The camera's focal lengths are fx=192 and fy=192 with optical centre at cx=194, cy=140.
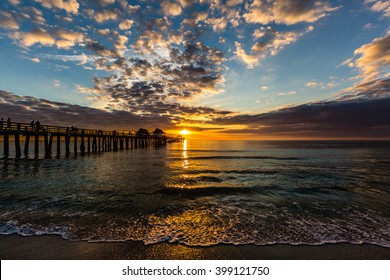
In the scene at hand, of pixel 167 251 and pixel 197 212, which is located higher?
pixel 167 251

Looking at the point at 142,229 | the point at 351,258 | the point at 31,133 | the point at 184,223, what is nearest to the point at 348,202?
the point at 351,258

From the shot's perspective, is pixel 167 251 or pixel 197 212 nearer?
pixel 167 251

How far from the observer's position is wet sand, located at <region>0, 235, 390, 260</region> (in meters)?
4.14

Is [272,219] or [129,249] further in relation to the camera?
[272,219]

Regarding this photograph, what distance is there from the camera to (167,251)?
171 inches

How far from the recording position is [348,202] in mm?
8539

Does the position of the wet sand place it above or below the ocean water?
above

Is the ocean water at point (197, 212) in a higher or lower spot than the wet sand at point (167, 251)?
lower

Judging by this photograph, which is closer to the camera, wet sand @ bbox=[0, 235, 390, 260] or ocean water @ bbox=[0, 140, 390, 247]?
wet sand @ bbox=[0, 235, 390, 260]

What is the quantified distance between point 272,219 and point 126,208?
210 inches

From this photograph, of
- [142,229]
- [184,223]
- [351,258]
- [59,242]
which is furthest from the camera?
[184,223]

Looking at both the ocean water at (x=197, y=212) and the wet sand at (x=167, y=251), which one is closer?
the wet sand at (x=167, y=251)

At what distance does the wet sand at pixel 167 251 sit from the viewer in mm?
4145

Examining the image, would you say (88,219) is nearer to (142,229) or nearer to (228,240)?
(142,229)
